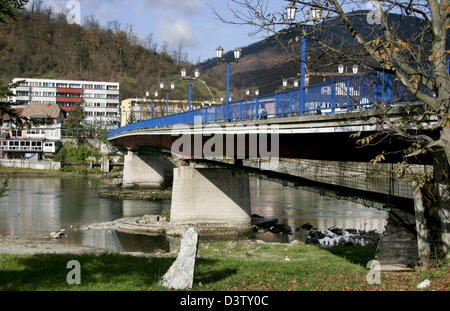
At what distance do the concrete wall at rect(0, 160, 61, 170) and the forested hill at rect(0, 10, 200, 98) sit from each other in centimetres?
6305

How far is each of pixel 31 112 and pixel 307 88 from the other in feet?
326

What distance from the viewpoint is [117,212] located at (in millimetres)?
42750

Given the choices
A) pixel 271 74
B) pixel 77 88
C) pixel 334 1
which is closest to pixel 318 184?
pixel 334 1

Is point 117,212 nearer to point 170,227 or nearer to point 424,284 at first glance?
point 170,227

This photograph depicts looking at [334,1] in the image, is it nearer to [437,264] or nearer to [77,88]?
[437,264]

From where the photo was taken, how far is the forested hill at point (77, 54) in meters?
150

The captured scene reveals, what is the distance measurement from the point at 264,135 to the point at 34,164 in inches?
2673

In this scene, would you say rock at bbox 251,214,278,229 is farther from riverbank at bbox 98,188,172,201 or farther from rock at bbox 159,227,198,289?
rock at bbox 159,227,198,289

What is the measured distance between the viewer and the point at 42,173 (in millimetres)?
78250

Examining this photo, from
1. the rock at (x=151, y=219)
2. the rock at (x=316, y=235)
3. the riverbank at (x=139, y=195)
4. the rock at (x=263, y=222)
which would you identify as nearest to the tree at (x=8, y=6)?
the rock at (x=316, y=235)

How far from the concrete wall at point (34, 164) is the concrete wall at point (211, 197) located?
53.2 meters

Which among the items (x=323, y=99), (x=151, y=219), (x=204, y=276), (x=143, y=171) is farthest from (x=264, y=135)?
(x=143, y=171)

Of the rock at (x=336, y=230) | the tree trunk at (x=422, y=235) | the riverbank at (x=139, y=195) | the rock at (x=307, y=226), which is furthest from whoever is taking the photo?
the riverbank at (x=139, y=195)

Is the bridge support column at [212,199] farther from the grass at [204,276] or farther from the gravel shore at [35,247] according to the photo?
the grass at [204,276]
